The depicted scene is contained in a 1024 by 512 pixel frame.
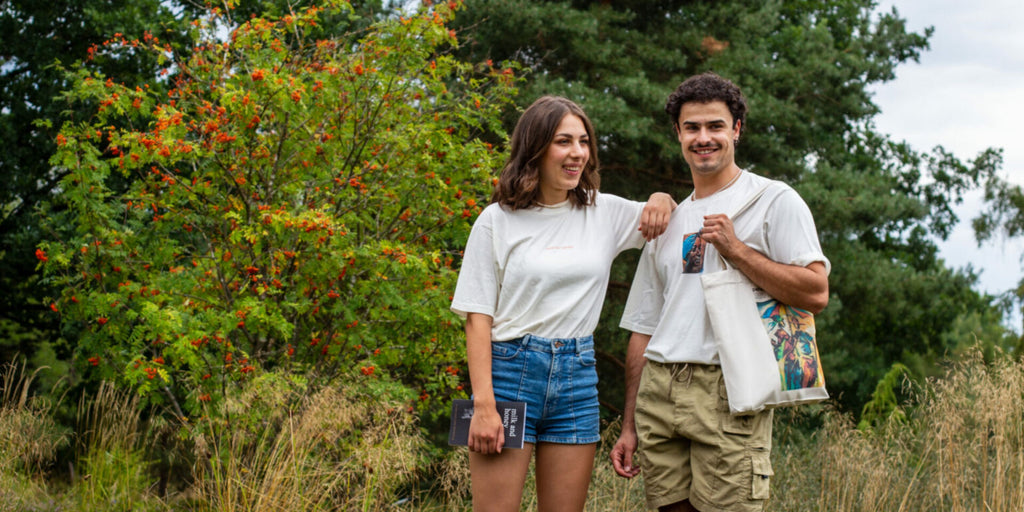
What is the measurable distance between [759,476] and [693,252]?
0.63 meters

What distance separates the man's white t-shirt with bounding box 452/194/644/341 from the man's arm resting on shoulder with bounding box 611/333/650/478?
0.20m

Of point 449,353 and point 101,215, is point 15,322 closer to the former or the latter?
point 101,215

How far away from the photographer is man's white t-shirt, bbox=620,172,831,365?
7.59ft

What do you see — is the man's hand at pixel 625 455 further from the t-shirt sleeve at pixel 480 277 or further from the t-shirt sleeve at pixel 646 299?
the t-shirt sleeve at pixel 480 277

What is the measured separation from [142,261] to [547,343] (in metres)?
3.65

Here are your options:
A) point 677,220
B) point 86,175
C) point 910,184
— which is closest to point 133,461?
point 86,175

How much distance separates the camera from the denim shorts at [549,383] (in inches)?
96.0

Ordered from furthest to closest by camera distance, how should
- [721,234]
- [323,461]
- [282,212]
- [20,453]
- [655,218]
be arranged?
[20,453]
[282,212]
[323,461]
[655,218]
[721,234]

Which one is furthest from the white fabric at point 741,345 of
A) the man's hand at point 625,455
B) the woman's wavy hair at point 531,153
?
the woman's wavy hair at point 531,153

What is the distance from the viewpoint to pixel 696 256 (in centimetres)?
245

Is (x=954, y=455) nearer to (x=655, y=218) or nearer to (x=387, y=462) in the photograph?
(x=655, y=218)

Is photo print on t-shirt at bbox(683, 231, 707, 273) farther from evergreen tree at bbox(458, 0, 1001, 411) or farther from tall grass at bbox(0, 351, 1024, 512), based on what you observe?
evergreen tree at bbox(458, 0, 1001, 411)

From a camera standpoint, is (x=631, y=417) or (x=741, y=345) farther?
(x=631, y=417)

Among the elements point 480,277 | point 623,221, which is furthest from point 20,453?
point 623,221
